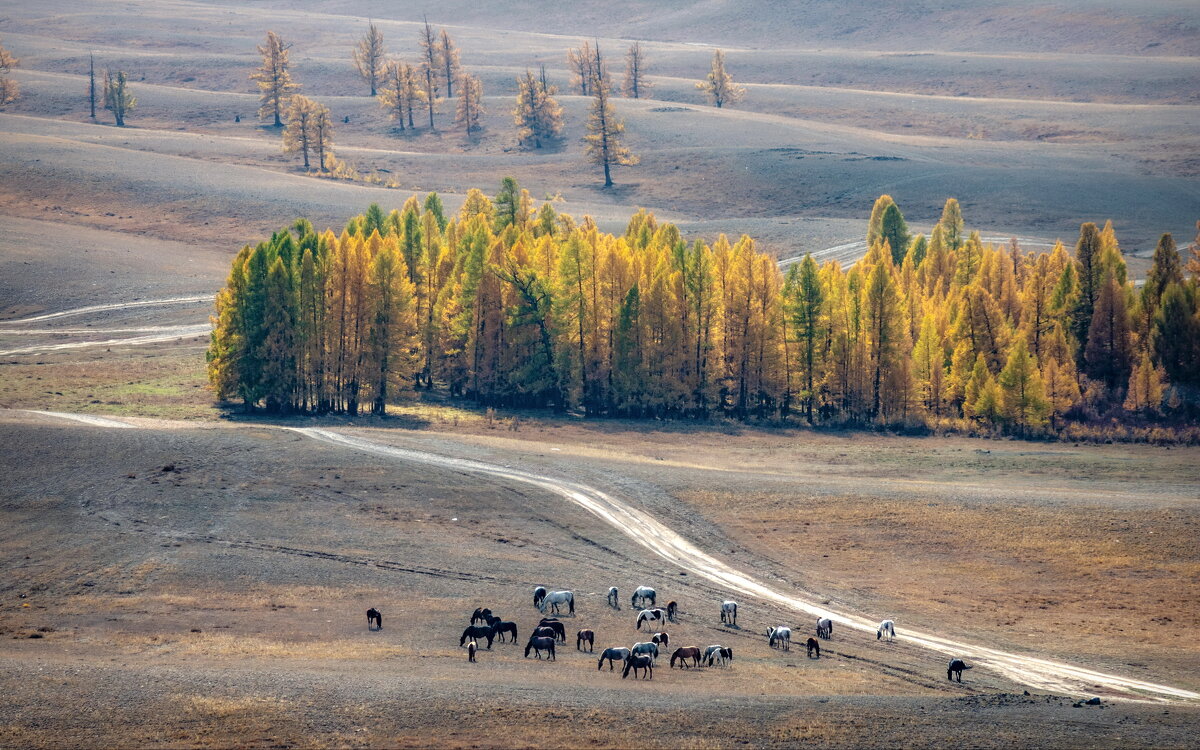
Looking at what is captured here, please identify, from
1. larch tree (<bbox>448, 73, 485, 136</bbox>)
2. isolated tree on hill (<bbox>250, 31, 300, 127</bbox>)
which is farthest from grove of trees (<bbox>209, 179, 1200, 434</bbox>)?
larch tree (<bbox>448, 73, 485, 136</bbox>)

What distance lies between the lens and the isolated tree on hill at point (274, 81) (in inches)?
7156

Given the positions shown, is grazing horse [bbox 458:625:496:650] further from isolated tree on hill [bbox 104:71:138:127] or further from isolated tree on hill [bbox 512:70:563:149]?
isolated tree on hill [bbox 104:71:138:127]

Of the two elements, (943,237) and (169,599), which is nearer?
(169,599)

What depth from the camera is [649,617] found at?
39.6 metres

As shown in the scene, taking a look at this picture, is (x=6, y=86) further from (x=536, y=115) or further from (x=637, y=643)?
(x=637, y=643)

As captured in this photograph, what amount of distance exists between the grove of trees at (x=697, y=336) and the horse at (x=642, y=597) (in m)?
35.4

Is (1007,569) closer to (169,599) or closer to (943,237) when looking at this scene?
(169,599)

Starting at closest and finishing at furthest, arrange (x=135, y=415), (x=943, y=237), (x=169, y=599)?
(x=169, y=599), (x=135, y=415), (x=943, y=237)

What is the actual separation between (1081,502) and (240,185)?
11384cm

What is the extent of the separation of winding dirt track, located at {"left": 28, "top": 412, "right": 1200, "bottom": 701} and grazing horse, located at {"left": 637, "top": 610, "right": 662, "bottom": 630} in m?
5.31

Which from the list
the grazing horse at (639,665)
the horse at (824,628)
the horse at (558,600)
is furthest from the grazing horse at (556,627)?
the horse at (824,628)

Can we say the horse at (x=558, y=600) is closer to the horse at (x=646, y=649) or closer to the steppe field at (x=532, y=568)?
the steppe field at (x=532, y=568)

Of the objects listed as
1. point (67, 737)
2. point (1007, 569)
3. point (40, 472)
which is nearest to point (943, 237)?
point (1007, 569)

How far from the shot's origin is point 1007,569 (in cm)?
4703
